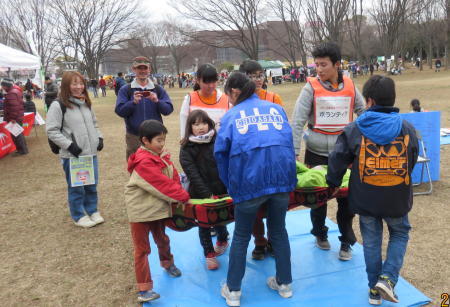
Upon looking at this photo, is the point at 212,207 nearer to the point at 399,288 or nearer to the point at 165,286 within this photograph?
the point at 165,286

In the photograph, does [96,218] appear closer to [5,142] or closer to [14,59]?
[5,142]

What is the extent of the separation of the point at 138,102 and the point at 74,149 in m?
0.85

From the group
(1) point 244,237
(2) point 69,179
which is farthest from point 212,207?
(2) point 69,179

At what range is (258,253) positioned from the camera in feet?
10.6

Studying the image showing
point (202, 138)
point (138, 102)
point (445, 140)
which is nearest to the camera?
point (202, 138)

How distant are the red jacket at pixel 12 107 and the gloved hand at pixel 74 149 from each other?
5.04 m

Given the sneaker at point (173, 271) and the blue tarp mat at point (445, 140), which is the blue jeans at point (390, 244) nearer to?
the sneaker at point (173, 271)

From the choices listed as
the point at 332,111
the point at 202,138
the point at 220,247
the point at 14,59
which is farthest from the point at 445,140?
the point at 14,59

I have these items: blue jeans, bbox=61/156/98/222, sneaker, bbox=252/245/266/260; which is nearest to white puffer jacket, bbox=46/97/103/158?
blue jeans, bbox=61/156/98/222

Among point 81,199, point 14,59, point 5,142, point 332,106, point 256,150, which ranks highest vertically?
point 14,59

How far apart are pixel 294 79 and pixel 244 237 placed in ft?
111

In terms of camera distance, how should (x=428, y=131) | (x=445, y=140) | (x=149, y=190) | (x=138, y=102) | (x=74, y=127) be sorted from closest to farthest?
(x=149, y=190)
(x=138, y=102)
(x=74, y=127)
(x=428, y=131)
(x=445, y=140)

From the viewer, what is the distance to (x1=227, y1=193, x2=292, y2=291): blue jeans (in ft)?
7.61

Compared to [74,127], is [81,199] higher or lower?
lower
